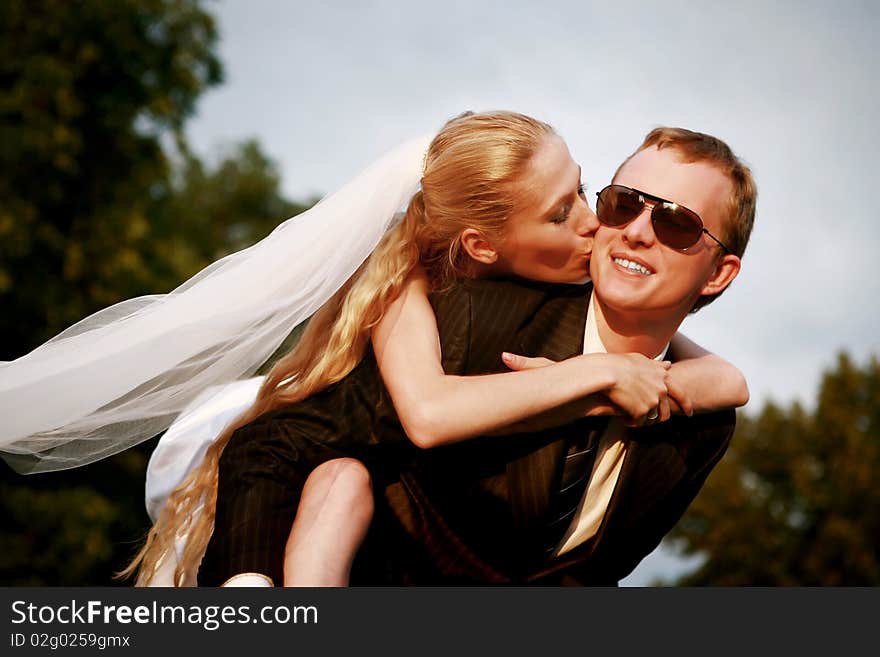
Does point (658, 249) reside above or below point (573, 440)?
above

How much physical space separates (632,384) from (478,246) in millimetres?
835

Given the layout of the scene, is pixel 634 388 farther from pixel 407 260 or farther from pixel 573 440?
pixel 407 260

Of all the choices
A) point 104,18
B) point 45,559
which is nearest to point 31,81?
point 104,18

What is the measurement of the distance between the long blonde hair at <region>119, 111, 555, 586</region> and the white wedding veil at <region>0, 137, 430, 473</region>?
0.36 feet

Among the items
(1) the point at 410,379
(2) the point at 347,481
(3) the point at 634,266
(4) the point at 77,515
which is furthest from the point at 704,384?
(4) the point at 77,515

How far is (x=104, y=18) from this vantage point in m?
16.0

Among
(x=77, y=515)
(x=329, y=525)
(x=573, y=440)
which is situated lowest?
(x=329, y=525)

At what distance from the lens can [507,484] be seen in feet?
12.8

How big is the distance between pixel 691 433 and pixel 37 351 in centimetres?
257

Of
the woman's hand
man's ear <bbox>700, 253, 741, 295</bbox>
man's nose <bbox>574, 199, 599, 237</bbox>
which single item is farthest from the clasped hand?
man's nose <bbox>574, 199, 599, 237</bbox>

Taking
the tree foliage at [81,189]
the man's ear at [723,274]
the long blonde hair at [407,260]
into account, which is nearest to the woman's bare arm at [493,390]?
the long blonde hair at [407,260]

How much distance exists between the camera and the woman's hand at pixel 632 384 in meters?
3.69

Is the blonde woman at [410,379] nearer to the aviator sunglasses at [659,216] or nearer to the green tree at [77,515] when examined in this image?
the aviator sunglasses at [659,216]

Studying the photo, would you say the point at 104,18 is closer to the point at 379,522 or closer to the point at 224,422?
the point at 224,422
